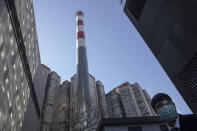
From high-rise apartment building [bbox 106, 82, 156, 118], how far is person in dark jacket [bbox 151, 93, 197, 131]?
3749cm

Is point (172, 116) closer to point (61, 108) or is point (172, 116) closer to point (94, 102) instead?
point (61, 108)

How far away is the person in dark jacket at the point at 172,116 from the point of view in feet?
7.45

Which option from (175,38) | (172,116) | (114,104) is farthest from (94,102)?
(172,116)

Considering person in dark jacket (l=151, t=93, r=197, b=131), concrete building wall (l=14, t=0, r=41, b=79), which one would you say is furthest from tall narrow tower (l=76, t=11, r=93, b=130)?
person in dark jacket (l=151, t=93, r=197, b=131)

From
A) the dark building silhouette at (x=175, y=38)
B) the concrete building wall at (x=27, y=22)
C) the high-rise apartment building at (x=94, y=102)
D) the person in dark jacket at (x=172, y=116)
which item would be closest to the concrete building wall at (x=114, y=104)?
the high-rise apartment building at (x=94, y=102)

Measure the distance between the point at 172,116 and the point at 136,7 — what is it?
44.4ft

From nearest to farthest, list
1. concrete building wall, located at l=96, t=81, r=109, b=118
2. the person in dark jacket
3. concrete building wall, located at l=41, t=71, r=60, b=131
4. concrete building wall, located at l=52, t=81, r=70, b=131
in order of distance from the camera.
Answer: the person in dark jacket, concrete building wall, located at l=41, t=71, r=60, b=131, concrete building wall, located at l=52, t=81, r=70, b=131, concrete building wall, located at l=96, t=81, r=109, b=118

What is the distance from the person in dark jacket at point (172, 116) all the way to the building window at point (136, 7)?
12451 mm

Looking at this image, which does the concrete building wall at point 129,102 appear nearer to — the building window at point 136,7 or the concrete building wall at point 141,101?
the concrete building wall at point 141,101

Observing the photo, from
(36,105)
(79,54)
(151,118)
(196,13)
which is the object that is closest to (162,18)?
(196,13)

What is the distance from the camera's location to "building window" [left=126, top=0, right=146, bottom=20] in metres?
13.9

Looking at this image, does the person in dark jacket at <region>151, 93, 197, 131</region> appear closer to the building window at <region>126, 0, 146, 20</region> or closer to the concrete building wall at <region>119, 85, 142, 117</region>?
the building window at <region>126, 0, 146, 20</region>

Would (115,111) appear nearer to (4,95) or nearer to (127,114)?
(127,114)

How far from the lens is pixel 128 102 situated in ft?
136
